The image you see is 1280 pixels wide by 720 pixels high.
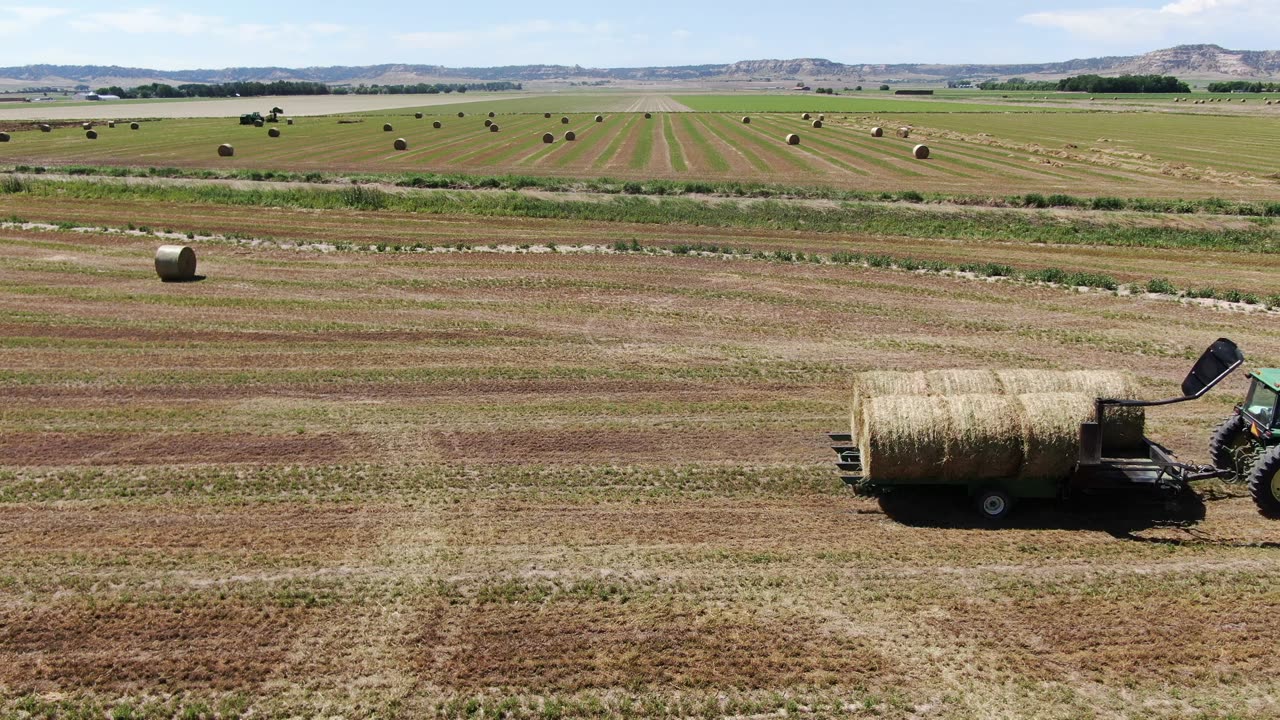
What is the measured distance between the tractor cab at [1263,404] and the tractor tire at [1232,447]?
252mm

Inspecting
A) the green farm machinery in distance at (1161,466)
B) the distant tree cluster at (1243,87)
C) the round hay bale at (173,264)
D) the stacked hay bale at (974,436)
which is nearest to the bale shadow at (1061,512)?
the green farm machinery in distance at (1161,466)

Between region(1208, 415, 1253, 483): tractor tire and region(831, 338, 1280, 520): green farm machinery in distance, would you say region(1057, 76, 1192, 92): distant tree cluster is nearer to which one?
region(1208, 415, 1253, 483): tractor tire

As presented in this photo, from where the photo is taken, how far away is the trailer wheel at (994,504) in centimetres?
1219

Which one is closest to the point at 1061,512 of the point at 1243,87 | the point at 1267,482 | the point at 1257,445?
the point at 1267,482

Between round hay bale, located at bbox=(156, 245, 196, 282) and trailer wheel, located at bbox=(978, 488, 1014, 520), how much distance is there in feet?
79.0

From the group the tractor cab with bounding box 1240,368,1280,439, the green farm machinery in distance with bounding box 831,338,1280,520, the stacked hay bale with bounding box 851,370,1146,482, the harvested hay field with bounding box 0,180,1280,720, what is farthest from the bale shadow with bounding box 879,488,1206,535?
the tractor cab with bounding box 1240,368,1280,439

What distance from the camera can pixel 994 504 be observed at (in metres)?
12.3

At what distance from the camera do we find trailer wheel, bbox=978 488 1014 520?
12.2m

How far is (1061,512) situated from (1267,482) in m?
2.59

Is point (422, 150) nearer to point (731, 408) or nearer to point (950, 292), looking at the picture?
point (950, 292)

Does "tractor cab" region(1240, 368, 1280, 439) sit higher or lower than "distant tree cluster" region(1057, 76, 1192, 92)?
lower

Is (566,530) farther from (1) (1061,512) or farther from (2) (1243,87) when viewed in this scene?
(2) (1243,87)

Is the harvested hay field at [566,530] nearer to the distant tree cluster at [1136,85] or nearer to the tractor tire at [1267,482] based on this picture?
the tractor tire at [1267,482]

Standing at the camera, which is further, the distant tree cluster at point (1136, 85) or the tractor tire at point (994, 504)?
the distant tree cluster at point (1136, 85)
